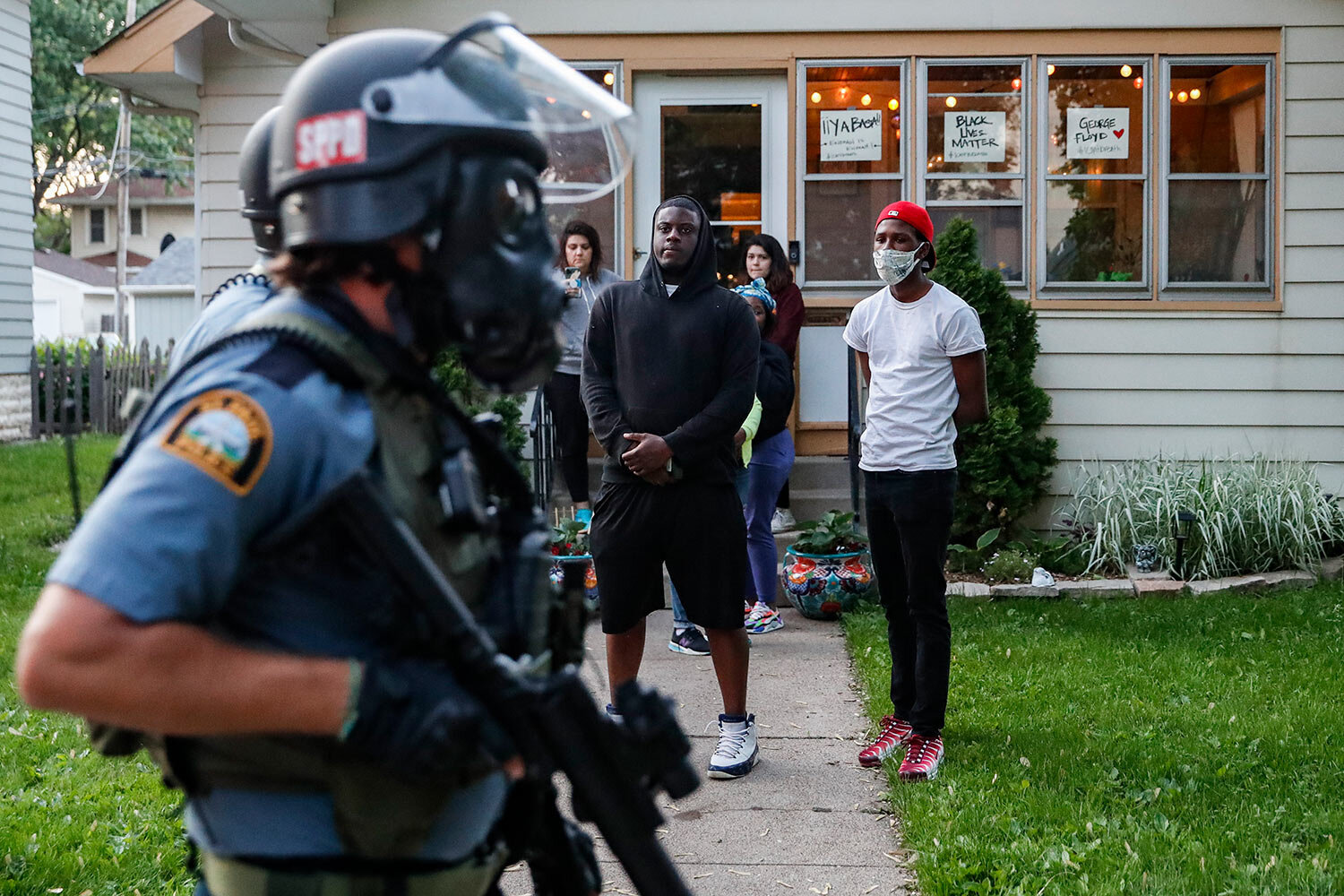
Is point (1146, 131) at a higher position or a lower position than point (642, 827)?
higher

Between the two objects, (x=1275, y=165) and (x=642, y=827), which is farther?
(x=1275, y=165)

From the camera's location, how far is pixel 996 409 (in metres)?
9.01

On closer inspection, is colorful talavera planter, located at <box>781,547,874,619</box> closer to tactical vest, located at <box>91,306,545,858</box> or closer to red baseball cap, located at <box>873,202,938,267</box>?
red baseball cap, located at <box>873,202,938,267</box>

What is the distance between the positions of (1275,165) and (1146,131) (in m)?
0.92

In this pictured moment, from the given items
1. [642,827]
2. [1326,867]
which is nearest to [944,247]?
[1326,867]

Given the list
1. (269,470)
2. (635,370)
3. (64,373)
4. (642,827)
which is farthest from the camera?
(64,373)

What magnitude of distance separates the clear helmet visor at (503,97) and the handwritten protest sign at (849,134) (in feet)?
25.6

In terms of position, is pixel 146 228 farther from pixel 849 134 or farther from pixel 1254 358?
pixel 1254 358

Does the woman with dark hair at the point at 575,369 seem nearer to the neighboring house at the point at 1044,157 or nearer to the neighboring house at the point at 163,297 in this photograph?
the neighboring house at the point at 1044,157

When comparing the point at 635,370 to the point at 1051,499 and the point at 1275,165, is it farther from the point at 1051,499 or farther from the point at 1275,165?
the point at 1275,165

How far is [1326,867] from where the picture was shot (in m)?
4.21

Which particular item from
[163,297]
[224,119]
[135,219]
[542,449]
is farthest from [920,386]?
[135,219]

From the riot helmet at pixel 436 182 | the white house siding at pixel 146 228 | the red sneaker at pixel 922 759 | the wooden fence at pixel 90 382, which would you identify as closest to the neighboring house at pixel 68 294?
the white house siding at pixel 146 228

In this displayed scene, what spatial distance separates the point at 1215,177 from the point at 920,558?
5.90 m
